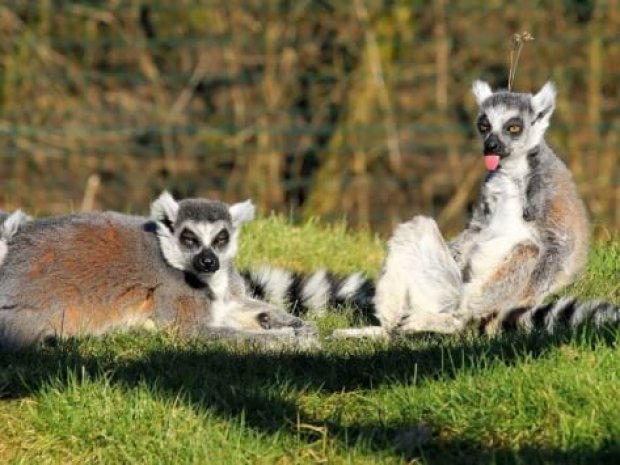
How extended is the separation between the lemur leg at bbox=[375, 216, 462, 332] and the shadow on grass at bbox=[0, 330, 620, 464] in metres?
0.47

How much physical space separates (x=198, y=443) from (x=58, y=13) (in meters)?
8.20

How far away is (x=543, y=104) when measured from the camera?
563cm

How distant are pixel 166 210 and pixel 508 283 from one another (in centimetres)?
147

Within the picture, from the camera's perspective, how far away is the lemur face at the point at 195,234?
5.49 meters

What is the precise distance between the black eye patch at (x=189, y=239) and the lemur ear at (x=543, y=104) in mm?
1515

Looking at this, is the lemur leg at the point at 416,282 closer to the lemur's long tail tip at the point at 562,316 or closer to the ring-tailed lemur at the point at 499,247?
the ring-tailed lemur at the point at 499,247

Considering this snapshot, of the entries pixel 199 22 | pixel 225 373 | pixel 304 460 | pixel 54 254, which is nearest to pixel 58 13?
pixel 199 22

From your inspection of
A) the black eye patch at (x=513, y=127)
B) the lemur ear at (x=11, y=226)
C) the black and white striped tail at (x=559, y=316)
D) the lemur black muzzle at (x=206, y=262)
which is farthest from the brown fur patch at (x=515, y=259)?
the lemur ear at (x=11, y=226)

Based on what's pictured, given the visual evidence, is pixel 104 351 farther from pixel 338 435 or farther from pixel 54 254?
pixel 338 435

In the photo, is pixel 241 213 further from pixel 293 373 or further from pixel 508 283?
pixel 293 373

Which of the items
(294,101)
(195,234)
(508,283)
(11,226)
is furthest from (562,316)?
(294,101)

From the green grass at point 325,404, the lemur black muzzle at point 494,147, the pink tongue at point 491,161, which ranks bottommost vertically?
the green grass at point 325,404

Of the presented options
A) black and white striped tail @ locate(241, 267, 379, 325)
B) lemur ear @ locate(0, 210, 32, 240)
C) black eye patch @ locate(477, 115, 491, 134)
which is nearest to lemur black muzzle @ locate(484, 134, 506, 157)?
black eye patch @ locate(477, 115, 491, 134)

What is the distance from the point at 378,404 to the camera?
4.16 meters
